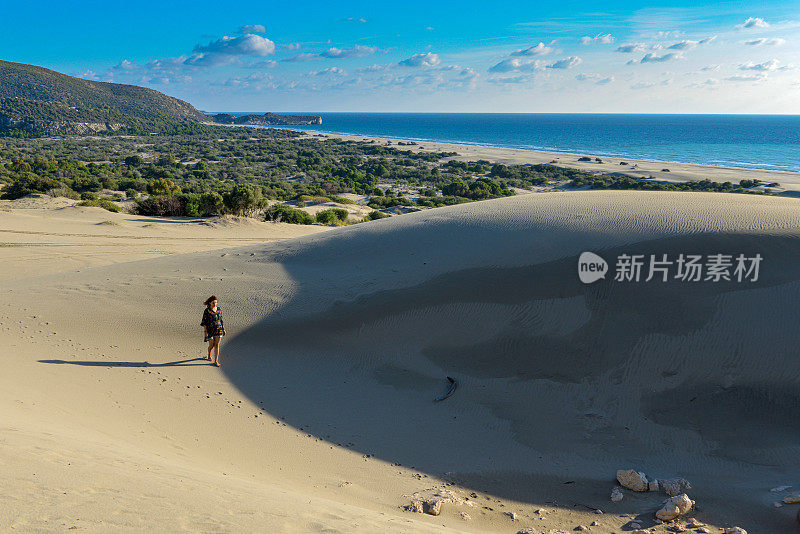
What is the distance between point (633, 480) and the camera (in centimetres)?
645

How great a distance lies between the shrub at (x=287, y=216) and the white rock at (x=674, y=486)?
2295cm

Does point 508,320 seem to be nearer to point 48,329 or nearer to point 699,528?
point 699,528

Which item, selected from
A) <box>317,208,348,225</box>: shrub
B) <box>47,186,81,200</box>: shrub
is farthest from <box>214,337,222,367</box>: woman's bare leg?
<box>47,186,81,200</box>: shrub

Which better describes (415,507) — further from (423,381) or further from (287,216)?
(287,216)

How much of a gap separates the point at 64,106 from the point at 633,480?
137 m

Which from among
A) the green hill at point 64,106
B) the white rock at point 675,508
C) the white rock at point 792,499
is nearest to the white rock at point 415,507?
the white rock at point 675,508

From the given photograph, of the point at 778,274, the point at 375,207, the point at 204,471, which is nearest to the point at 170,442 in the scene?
the point at 204,471

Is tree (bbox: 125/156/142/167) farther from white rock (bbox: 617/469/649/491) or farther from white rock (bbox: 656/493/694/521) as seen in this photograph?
white rock (bbox: 656/493/694/521)

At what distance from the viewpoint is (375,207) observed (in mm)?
35469

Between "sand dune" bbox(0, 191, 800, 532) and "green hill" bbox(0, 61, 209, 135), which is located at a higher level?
"green hill" bbox(0, 61, 209, 135)

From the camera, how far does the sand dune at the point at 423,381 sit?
18.6 ft

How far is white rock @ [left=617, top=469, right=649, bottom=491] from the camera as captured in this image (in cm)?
641

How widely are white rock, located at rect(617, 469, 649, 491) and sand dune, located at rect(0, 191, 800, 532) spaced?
182 millimetres

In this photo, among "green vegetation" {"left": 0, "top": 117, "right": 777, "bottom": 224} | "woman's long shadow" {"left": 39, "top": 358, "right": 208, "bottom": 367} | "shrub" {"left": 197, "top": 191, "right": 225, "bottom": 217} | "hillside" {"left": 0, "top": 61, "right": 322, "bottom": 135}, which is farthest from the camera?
"hillside" {"left": 0, "top": 61, "right": 322, "bottom": 135}
